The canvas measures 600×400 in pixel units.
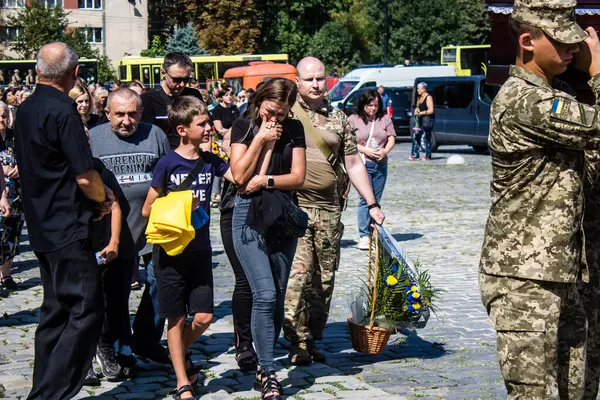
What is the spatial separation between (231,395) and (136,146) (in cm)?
178

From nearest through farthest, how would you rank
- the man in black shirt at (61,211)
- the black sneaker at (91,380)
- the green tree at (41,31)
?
the man in black shirt at (61,211), the black sneaker at (91,380), the green tree at (41,31)

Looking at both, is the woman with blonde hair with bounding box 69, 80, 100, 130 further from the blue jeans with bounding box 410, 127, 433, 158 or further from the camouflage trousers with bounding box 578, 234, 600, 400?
the blue jeans with bounding box 410, 127, 433, 158

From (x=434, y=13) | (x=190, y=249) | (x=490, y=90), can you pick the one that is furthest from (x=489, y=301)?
(x=434, y=13)

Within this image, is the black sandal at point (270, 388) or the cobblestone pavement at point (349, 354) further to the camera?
the cobblestone pavement at point (349, 354)

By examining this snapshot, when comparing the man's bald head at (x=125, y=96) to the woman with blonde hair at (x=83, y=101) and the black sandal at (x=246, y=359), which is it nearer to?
the woman with blonde hair at (x=83, y=101)

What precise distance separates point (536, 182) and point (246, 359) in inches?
130

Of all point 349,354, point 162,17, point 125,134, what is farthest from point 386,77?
point 162,17

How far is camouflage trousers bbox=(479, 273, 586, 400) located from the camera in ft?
14.8

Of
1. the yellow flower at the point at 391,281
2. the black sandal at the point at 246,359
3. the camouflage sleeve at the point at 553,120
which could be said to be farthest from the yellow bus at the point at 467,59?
the camouflage sleeve at the point at 553,120

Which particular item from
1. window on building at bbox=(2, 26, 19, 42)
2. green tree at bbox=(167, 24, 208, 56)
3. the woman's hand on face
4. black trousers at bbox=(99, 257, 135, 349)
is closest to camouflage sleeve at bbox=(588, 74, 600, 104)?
the woman's hand on face

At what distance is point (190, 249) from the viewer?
646 cm

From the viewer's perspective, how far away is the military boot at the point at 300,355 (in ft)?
24.0

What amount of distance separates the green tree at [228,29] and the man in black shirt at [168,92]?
6365cm

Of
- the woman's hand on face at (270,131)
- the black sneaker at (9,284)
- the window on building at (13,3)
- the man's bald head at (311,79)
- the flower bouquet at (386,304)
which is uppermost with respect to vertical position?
the window on building at (13,3)
